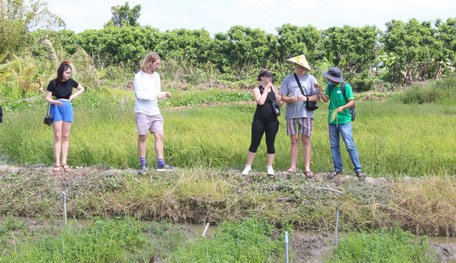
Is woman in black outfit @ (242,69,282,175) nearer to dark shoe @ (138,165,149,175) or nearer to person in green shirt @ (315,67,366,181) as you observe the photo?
person in green shirt @ (315,67,366,181)

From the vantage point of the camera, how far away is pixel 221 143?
7.86 m

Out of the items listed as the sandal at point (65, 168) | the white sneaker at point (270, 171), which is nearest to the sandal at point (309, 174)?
the white sneaker at point (270, 171)

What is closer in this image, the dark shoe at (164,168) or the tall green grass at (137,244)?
the tall green grass at (137,244)

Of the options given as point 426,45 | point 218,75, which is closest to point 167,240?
point 426,45

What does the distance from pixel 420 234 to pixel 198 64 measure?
22771mm

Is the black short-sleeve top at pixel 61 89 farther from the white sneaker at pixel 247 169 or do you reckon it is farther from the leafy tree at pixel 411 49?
the leafy tree at pixel 411 49

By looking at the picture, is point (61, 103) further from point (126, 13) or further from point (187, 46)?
point (126, 13)

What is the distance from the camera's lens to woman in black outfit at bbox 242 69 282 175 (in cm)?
675

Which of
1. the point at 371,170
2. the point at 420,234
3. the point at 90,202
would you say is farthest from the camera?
the point at 371,170

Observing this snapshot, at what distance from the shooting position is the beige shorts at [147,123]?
703 cm

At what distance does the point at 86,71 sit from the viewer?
19484 millimetres

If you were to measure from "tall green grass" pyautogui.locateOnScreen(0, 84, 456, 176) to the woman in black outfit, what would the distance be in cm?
57

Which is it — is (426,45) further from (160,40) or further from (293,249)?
(293,249)

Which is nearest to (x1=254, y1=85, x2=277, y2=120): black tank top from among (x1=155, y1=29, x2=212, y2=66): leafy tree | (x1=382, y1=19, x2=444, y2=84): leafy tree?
(x1=382, y1=19, x2=444, y2=84): leafy tree
